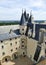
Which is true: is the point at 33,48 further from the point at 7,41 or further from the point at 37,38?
the point at 7,41

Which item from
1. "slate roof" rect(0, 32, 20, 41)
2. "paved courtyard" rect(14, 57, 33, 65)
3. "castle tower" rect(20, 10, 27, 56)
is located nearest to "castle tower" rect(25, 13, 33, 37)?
"castle tower" rect(20, 10, 27, 56)

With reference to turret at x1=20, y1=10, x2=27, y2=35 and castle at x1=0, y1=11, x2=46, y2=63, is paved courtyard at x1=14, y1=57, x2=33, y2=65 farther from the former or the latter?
turret at x1=20, y1=10, x2=27, y2=35

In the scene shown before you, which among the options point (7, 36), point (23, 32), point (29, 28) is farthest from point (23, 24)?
point (7, 36)

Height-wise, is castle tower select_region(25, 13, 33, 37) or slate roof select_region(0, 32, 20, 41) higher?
castle tower select_region(25, 13, 33, 37)

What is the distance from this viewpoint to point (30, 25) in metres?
39.0

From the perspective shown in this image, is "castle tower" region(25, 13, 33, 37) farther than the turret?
No

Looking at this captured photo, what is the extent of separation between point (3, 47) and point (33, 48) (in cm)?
879

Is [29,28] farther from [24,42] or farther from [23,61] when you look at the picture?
[23,61]

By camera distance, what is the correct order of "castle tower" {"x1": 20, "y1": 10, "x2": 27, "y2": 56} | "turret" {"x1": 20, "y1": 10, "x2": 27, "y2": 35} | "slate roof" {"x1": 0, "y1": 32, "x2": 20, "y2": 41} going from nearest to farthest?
"slate roof" {"x1": 0, "y1": 32, "x2": 20, "y2": 41} < "castle tower" {"x1": 20, "y1": 10, "x2": 27, "y2": 56} < "turret" {"x1": 20, "y1": 10, "x2": 27, "y2": 35}

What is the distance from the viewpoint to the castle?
32.2 metres

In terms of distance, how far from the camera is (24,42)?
37281mm

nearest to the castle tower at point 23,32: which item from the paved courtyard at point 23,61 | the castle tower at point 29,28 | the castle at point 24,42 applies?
the castle at point 24,42

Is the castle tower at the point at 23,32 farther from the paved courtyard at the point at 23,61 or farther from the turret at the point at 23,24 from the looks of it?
the paved courtyard at the point at 23,61

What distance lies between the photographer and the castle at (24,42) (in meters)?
32.2
